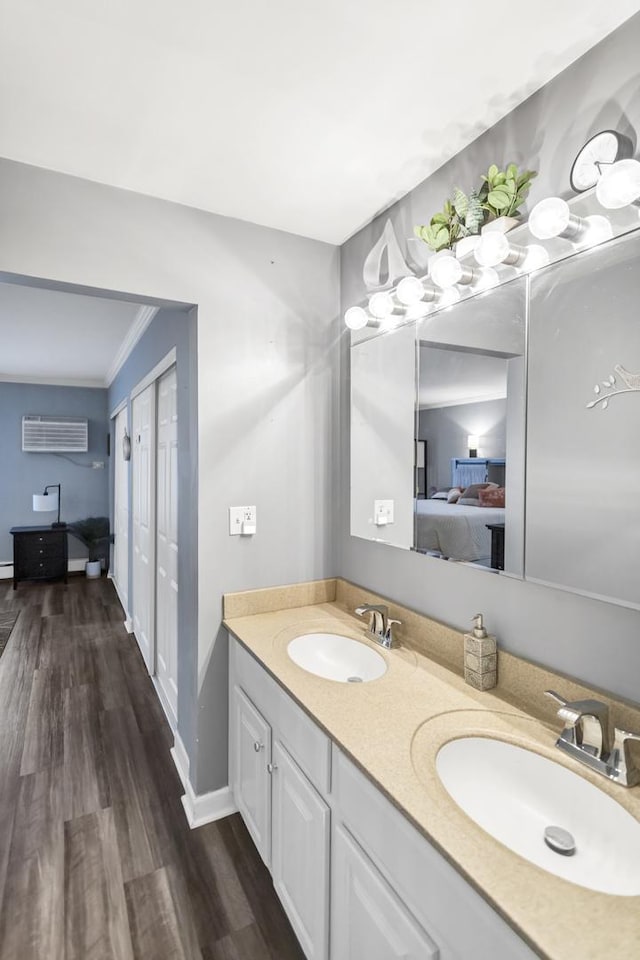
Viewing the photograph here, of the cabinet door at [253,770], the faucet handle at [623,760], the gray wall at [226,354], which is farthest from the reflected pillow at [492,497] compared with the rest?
the cabinet door at [253,770]

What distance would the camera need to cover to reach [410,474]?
1686 mm

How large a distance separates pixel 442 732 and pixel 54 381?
6.10m

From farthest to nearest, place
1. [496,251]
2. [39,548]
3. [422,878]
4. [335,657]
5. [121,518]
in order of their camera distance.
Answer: [39,548], [121,518], [335,657], [496,251], [422,878]

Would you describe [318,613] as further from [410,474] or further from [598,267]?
[598,267]

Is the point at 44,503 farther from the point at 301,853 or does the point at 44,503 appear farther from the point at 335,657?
the point at 301,853

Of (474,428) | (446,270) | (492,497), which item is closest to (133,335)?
(446,270)

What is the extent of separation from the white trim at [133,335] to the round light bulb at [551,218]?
4.75 ft

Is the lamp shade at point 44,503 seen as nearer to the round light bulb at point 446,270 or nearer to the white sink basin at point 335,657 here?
the white sink basin at point 335,657

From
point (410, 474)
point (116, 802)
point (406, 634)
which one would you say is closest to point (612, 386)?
point (410, 474)

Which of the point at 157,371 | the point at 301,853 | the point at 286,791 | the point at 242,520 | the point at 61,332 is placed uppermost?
the point at 61,332

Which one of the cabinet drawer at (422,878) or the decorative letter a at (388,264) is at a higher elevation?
the decorative letter a at (388,264)

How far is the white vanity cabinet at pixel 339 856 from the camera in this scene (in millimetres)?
777

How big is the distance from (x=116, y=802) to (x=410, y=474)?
181cm

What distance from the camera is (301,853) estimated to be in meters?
1.27
